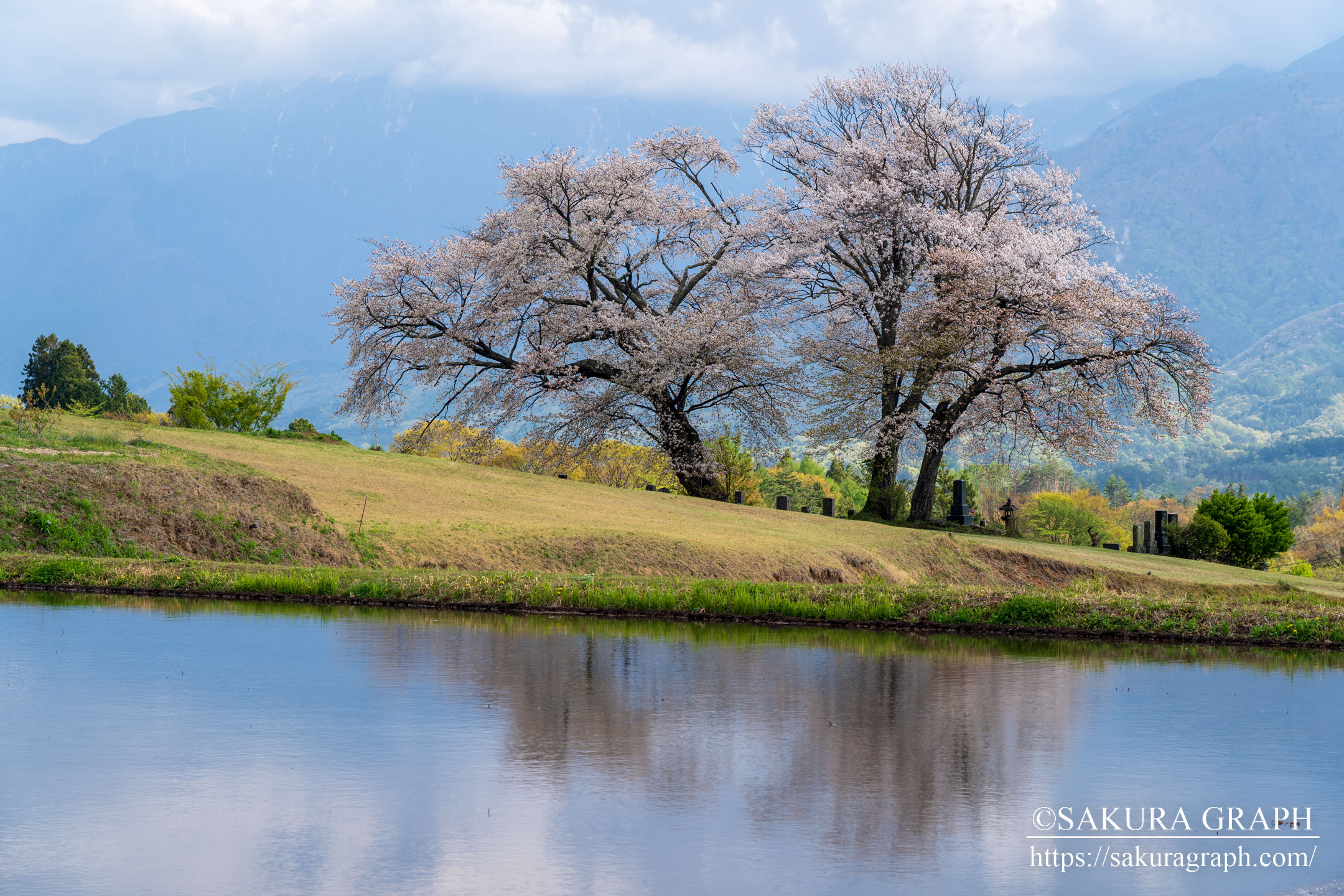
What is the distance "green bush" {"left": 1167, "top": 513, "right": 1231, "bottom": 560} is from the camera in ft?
133

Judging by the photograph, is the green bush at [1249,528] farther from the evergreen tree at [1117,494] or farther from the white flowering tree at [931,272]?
the evergreen tree at [1117,494]

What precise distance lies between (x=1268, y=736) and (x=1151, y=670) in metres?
3.49

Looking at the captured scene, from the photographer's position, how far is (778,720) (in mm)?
9031

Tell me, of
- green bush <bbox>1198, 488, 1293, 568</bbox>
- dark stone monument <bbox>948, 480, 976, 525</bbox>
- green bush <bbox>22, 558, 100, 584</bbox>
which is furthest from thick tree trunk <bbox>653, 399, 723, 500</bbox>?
green bush <bbox>22, 558, 100, 584</bbox>

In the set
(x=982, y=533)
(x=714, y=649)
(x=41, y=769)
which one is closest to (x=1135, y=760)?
(x=714, y=649)

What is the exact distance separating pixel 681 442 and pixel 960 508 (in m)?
10.3

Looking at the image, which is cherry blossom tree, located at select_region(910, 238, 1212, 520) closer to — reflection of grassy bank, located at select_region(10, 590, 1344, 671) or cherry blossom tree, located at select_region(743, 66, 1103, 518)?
cherry blossom tree, located at select_region(743, 66, 1103, 518)

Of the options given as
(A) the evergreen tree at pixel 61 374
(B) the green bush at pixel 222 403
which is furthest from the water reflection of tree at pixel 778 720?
(A) the evergreen tree at pixel 61 374

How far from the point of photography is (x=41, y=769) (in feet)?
22.6

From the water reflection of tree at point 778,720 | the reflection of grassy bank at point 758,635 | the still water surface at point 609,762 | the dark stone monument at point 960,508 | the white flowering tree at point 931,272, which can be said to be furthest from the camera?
the dark stone monument at point 960,508

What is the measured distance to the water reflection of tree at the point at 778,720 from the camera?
672 cm

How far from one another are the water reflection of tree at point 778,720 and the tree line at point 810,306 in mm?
26159

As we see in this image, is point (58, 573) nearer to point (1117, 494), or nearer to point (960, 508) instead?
point (960, 508)

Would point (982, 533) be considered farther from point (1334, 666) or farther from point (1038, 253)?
point (1334, 666)
